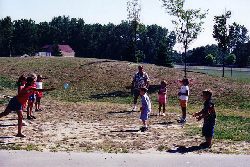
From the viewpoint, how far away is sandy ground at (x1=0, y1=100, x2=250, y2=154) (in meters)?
9.96

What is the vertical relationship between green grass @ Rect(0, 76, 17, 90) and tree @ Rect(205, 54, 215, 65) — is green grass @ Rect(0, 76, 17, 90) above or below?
below

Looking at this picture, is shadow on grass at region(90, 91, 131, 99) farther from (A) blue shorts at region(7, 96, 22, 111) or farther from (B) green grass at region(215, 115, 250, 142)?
(A) blue shorts at region(7, 96, 22, 111)

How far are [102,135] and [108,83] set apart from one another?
1904 centimetres

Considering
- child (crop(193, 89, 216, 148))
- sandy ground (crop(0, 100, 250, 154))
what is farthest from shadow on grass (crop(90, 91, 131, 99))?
child (crop(193, 89, 216, 148))

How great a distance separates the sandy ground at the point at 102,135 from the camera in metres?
9.96

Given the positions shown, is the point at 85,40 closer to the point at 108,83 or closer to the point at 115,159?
the point at 108,83

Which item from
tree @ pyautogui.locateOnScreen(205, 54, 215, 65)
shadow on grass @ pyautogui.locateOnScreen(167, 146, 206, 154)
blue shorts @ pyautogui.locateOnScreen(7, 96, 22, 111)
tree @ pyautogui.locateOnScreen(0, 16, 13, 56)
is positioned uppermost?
tree @ pyautogui.locateOnScreen(0, 16, 13, 56)

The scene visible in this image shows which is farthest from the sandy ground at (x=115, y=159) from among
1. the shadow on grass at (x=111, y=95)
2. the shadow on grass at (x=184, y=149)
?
the shadow on grass at (x=111, y=95)

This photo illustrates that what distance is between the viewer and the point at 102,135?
38.6 ft

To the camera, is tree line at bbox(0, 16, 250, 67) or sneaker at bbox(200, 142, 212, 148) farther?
tree line at bbox(0, 16, 250, 67)

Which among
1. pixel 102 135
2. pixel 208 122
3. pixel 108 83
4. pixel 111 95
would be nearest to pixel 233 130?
pixel 208 122

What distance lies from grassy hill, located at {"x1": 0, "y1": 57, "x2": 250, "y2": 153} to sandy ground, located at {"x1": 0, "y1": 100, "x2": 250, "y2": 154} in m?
4.25

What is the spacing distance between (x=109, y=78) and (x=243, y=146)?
22010 mm

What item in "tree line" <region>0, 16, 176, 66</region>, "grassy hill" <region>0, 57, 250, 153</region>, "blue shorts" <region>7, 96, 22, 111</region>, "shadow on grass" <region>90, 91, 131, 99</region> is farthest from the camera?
"tree line" <region>0, 16, 176, 66</region>
